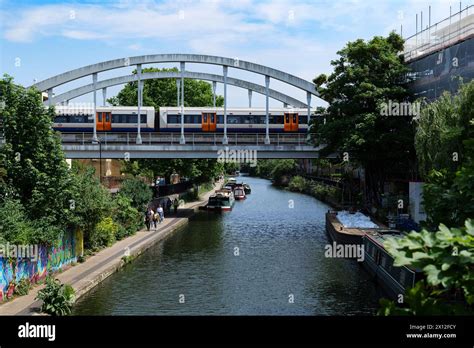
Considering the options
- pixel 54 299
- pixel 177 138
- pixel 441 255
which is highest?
pixel 177 138

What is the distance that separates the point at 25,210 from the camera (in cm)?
2131

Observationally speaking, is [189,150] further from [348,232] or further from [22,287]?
[22,287]

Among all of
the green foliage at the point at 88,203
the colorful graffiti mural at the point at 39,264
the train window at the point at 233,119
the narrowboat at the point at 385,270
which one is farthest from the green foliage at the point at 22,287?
the train window at the point at 233,119

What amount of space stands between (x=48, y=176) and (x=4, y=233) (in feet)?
13.6

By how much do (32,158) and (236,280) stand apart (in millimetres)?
9839

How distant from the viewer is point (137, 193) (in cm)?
3850

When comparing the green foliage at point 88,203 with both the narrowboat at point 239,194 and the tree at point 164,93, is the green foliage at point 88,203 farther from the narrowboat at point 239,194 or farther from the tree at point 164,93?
the narrowboat at point 239,194

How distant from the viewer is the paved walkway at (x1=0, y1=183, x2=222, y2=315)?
1700 centimetres

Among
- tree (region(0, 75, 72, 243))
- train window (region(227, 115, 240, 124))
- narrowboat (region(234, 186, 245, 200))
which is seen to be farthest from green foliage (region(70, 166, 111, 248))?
narrowboat (region(234, 186, 245, 200))

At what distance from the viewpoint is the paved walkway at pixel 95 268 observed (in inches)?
669

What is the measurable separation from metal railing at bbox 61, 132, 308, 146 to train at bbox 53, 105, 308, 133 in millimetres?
706

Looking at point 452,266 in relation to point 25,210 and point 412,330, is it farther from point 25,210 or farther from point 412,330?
point 25,210

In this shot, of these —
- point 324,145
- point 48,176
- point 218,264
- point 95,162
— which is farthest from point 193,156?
point 95,162

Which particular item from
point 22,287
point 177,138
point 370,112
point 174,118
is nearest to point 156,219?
point 177,138
